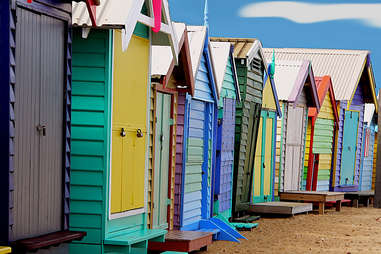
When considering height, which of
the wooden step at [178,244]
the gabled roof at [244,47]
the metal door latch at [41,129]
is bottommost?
the wooden step at [178,244]

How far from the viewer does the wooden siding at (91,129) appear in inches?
330

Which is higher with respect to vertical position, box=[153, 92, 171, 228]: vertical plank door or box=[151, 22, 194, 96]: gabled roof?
box=[151, 22, 194, 96]: gabled roof

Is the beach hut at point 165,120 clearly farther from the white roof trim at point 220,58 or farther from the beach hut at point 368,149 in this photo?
the beach hut at point 368,149

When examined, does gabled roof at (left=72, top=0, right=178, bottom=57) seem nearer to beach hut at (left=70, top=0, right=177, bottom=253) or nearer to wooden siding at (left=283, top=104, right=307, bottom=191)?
Result: beach hut at (left=70, top=0, right=177, bottom=253)

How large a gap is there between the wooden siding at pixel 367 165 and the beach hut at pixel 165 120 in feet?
53.6

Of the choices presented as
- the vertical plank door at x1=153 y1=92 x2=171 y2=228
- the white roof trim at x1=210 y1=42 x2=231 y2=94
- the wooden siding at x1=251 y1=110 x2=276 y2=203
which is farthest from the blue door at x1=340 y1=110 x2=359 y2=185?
the vertical plank door at x1=153 y1=92 x2=171 y2=228

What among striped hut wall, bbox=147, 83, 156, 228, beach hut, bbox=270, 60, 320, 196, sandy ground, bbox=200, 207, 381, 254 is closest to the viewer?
striped hut wall, bbox=147, 83, 156, 228

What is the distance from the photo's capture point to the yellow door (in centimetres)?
862

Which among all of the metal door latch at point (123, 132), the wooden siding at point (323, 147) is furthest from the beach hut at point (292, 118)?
the metal door latch at point (123, 132)

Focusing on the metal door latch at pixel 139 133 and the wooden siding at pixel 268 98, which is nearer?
the metal door latch at pixel 139 133

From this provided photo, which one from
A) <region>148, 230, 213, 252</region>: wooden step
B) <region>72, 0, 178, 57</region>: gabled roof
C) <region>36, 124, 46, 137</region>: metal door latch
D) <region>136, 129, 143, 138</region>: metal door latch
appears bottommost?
<region>148, 230, 213, 252</region>: wooden step

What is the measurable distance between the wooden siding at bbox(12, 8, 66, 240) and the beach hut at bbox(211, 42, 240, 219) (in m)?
6.73
